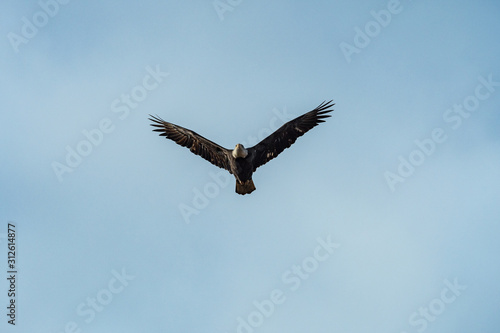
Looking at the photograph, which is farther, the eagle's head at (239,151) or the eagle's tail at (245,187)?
the eagle's tail at (245,187)

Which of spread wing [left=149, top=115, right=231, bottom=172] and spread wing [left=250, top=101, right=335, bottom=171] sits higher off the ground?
spread wing [left=149, top=115, right=231, bottom=172]

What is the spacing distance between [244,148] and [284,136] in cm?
168

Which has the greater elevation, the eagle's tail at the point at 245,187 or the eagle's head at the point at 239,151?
the eagle's head at the point at 239,151

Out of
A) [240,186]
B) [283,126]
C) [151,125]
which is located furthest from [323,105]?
[151,125]

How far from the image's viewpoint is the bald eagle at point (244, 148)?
55.7 ft

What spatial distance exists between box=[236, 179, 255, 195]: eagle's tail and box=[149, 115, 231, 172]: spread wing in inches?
27.5

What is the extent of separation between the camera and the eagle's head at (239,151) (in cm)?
1659

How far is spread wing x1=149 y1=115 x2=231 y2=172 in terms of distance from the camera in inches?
693

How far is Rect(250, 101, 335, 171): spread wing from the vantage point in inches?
686

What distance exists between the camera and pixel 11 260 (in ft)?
60.7

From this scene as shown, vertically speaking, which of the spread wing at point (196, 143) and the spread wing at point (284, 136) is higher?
the spread wing at point (196, 143)

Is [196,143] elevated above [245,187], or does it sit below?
above

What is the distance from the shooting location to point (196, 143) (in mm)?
18000

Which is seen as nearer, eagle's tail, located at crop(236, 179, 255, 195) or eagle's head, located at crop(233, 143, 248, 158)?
eagle's head, located at crop(233, 143, 248, 158)
